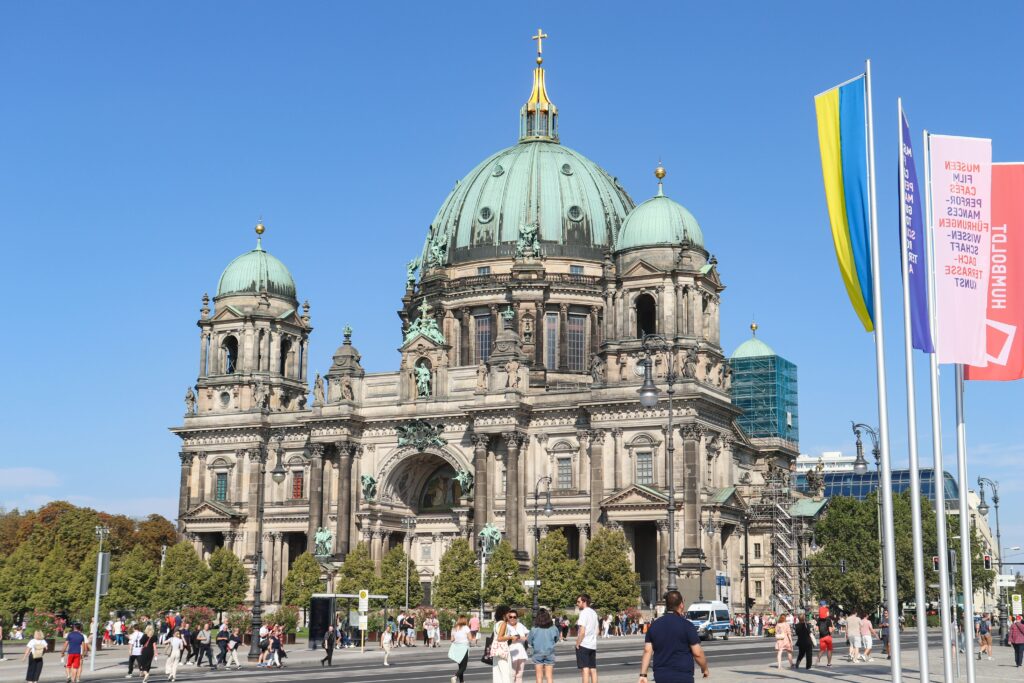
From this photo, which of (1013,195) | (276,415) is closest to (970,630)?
(1013,195)

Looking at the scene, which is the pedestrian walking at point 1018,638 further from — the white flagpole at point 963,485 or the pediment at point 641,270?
the pediment at point 641,270

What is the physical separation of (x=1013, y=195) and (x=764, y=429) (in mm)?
97094

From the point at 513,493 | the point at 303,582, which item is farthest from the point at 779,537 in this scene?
the point at 303,582

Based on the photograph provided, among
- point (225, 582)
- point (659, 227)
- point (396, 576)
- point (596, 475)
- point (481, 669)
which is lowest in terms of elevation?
point (481, 669)

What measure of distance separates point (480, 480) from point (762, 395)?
147 feet

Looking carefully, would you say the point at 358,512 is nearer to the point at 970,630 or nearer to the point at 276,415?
the point at 276,415

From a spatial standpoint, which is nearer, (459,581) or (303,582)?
(459,581)

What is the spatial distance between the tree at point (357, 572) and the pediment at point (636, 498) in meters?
15.7

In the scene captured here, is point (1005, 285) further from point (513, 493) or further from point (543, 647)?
point (513, 493)

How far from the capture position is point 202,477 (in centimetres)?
10350

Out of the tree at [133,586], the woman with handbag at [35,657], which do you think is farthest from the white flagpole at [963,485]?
the tree at [133,586]

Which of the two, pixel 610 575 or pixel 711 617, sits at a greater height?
pixel 610 575

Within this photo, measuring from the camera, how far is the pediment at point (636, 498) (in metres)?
84.4

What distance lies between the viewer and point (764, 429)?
412 ft
